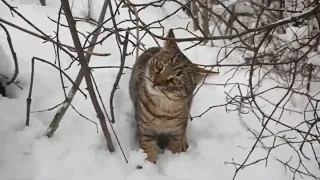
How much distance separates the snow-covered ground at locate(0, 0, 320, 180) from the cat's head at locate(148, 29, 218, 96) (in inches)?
15.7

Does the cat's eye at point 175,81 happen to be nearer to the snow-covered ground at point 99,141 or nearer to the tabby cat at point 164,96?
the tabby cat at point 164,96

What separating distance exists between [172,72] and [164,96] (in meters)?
0.18

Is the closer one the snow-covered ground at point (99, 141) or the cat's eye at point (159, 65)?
the snow-covered ground at point (99, 141)

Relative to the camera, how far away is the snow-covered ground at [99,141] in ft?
7.59

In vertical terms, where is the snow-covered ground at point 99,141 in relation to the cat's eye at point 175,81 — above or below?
below

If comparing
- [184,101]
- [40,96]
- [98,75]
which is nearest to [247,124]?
[184,101]

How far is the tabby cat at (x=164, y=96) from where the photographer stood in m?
2.50

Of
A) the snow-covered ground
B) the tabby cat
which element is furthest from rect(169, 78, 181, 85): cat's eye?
the snow-covered ground

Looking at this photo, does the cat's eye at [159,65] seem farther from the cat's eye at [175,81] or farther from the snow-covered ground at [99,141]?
the snow-covered ground at [99,141]

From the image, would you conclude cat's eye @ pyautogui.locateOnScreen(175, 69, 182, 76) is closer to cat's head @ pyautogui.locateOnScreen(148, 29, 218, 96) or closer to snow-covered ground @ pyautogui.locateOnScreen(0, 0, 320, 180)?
cat's head @ pyautogui.locateOnScreen(148, 29, 218, 96)

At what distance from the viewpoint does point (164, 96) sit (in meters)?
2.58

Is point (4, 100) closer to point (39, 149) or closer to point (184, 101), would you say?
point (39, 149)

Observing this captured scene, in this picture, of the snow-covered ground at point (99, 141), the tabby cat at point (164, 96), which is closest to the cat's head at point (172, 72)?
the tabby cat at point (164, 96)

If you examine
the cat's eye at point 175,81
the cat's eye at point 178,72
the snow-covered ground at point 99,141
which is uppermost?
the cat's eye at point 178,72
